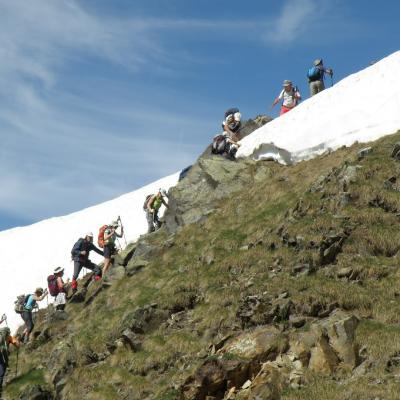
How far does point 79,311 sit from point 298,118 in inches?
526

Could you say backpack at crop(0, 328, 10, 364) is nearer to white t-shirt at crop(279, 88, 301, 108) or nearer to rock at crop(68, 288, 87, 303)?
rock at crop(68, 288, 87, 303)

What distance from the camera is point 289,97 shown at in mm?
34375

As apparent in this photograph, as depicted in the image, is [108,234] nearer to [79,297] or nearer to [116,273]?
[116,273]

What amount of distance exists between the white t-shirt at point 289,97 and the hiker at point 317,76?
0.82 metres

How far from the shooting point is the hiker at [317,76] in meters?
34.7

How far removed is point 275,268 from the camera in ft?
58.1

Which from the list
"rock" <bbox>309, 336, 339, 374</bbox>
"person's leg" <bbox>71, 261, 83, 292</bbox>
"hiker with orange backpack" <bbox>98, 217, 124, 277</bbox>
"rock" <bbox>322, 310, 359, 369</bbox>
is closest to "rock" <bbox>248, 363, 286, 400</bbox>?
"rock" <bbox>309, 336, 339, 374</bbox>

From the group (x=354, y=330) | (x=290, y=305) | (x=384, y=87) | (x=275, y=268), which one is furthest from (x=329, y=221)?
(x=384, y=87)

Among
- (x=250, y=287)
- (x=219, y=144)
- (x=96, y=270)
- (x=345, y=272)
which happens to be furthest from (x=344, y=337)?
(x=219, y=144)

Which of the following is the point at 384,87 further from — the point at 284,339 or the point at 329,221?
the point at 284,339

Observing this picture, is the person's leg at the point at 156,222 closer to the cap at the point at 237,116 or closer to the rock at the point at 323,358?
the cap at the point at 237,116

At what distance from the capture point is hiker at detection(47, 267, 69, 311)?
2575 centimetres

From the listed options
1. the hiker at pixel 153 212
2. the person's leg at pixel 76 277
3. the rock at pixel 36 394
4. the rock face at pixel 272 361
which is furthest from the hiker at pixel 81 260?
the rock face at pixel 272 361

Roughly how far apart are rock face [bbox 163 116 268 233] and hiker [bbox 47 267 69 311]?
16.1 feet
